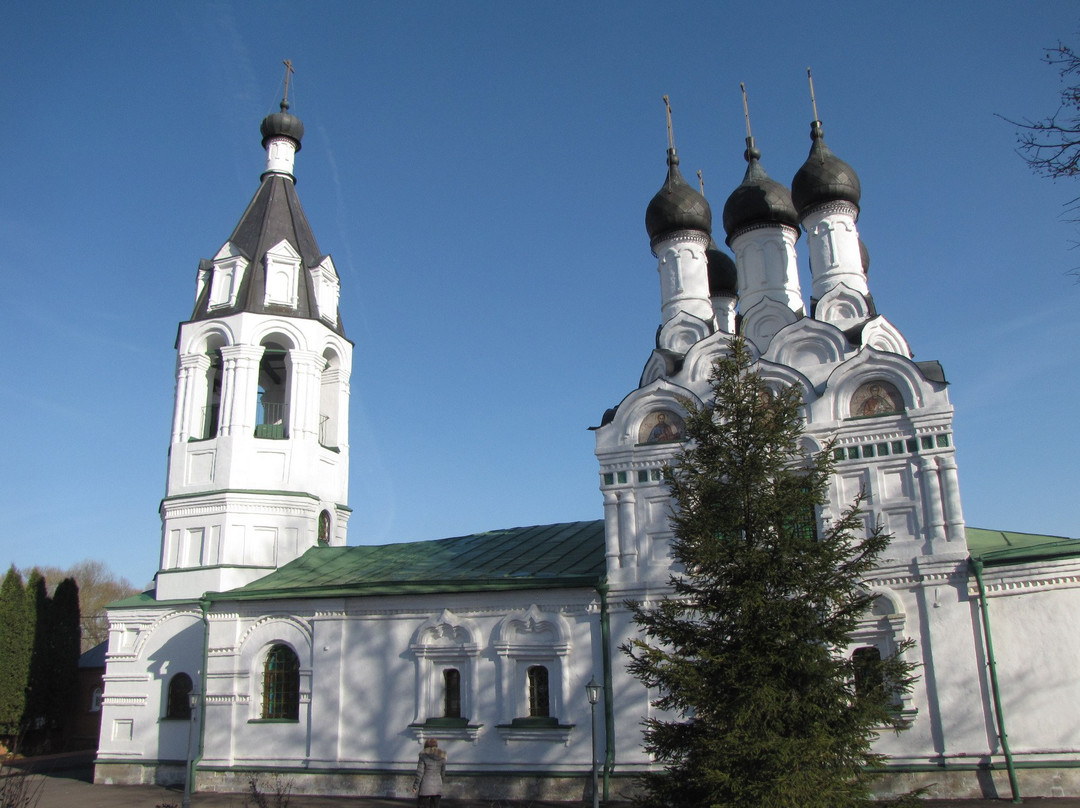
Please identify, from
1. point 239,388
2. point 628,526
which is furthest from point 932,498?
point 239,388

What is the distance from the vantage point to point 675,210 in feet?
53.6

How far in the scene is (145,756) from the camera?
1470 cm

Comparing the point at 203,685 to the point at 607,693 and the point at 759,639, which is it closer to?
the point at 607,693

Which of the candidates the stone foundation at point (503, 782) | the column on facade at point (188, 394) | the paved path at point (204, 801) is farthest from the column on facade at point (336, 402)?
the paved path at point (204, 801)

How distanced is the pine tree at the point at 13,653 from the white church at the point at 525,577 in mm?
9740

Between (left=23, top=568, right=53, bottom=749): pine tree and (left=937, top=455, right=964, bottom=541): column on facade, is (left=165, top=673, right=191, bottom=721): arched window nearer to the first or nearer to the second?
(left=23, top=568, right=53, bottom=749): pine tree

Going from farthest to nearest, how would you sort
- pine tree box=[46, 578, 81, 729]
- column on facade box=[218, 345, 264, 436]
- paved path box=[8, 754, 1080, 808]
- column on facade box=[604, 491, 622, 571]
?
pine tree box=[46, 578, 81, 729] < column on facade box=[218, 345, 264, 436] < column on facade box=[604, 491, 622, 571] < paved path box=[8, 754, 1080, 808]

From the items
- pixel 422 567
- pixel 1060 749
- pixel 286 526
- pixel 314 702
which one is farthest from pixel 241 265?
pixel 1060 749

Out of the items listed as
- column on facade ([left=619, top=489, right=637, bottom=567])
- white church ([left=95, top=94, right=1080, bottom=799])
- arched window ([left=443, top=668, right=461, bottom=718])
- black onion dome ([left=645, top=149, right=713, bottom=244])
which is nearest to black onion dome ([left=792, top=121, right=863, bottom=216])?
white church ([left=95, top=94, right=1080, bottom=799])

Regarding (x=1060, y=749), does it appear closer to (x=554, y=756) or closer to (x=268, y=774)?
(x=554, y=756)

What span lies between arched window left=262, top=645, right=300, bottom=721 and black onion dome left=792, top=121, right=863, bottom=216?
37.7ft

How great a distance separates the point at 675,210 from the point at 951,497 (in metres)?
7.46

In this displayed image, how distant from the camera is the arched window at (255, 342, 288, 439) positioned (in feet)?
55.5

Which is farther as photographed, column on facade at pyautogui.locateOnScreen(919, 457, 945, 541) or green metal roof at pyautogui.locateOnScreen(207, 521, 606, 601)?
green metal roof at pyautogui.locateOnScreen(207, 521, 606, 601)
